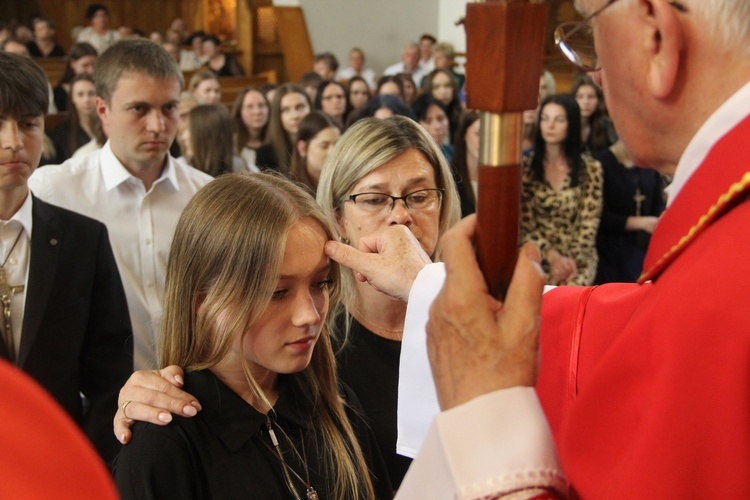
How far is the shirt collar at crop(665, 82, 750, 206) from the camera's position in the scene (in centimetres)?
90

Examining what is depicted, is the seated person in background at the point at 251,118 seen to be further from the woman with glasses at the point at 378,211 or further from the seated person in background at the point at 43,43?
the seated person in background at the point at 43,43

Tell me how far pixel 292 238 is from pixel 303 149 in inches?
118

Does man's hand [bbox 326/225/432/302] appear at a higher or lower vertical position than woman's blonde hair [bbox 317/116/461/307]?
lower

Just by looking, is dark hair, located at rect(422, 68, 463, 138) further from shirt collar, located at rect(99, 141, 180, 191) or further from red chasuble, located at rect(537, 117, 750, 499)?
red chasuble, located at rect(537, 117, 750, 499)

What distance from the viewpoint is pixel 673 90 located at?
3.07 feet

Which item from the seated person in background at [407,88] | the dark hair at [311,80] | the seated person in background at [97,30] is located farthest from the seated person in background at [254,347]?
the seated person in background at [97,30]

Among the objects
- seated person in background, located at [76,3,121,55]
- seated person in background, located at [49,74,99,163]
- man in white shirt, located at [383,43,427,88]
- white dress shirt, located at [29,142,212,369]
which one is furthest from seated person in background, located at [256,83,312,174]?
seated person in background, located at [76,3,121,55]

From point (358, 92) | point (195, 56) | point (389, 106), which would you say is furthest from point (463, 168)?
point (195, 56)

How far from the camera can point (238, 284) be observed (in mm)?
1493

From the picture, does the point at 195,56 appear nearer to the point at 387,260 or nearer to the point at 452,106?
the point at 452,106

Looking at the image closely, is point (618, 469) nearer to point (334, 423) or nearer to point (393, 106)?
point (334, 423)

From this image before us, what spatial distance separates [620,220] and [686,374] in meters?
3.97

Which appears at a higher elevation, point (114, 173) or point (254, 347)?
point (114, 173)

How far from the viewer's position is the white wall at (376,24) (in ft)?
43.9
